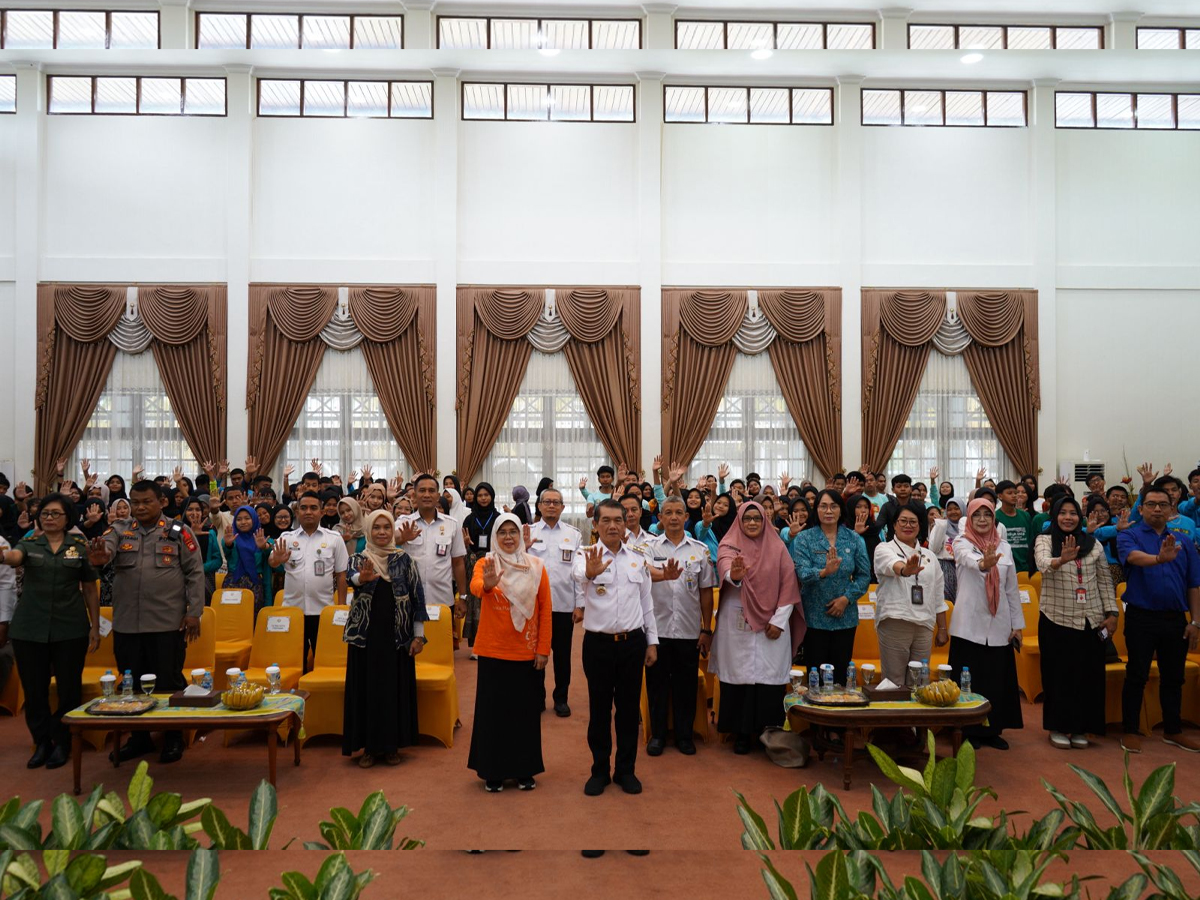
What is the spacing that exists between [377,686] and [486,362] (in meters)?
7.23

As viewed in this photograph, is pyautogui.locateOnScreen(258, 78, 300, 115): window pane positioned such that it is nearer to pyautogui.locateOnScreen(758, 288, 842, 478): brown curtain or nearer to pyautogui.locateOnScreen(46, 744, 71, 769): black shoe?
pyautogui.locateOnScreen(758, 288, 842, 478): brown curtain

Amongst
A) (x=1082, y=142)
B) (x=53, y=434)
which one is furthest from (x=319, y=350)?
(x=1082, y=142)

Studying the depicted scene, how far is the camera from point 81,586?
457cm

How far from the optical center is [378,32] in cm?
1102

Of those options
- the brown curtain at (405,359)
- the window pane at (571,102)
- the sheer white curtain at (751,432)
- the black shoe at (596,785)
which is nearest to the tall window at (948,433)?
the sheer white curtain at (751,432)

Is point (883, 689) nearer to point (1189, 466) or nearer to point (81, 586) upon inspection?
point (81, 586)

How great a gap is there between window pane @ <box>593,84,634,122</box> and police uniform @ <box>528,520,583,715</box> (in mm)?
7629

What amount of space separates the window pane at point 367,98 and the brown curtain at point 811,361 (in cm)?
566

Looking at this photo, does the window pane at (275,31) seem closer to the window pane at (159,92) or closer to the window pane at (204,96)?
the window pane at (204,96)

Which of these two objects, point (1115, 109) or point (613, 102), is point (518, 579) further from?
point (1115, 109)

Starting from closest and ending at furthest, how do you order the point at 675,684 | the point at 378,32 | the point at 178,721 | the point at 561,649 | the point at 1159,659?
the point at 178,721 → the point at 675,684 → the point at 1159,659 → the point at 561,649 → the point at 378,32

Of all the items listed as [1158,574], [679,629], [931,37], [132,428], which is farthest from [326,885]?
[931,37]

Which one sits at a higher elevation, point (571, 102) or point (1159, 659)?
A: point (571, 102)

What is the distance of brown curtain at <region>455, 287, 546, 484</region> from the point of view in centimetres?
1122
